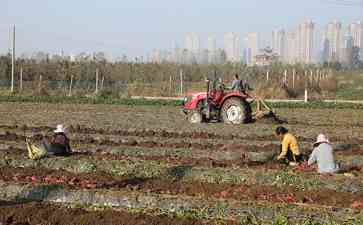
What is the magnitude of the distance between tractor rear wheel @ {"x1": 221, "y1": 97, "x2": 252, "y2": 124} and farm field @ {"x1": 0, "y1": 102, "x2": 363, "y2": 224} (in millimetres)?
1729

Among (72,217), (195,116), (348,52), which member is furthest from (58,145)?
(348,52)

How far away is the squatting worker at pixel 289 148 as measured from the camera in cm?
1398

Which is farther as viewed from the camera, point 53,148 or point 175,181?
point 53,148

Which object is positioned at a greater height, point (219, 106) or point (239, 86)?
point (239, 86)

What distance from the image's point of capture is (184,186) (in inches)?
449

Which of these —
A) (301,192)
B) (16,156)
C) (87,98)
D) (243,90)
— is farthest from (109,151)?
(87,98)

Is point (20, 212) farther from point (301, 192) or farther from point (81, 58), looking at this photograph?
point (81, 58)

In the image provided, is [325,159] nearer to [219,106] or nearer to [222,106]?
[222,106]

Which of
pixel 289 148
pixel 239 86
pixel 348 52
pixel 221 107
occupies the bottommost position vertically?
pixel 289 148

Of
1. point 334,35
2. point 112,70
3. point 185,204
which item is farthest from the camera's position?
point 334,35

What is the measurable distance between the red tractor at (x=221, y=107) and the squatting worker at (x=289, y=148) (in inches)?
344

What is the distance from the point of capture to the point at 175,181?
12.0 meters

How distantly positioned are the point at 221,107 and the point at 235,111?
0.55 meters

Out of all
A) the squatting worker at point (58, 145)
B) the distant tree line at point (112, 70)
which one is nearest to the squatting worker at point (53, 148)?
the squatting worker at point (58, 145)
